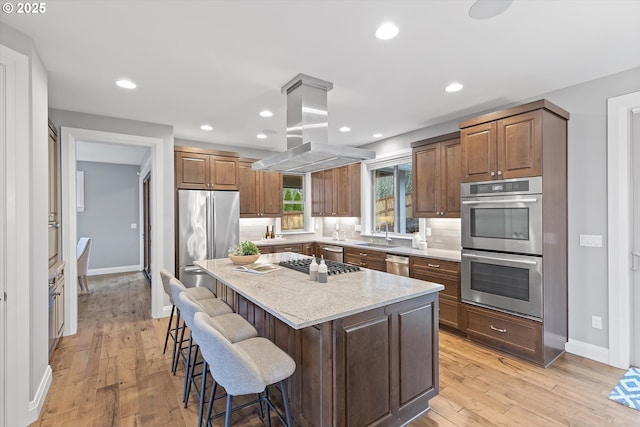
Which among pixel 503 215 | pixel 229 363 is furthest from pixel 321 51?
pixel 503 215

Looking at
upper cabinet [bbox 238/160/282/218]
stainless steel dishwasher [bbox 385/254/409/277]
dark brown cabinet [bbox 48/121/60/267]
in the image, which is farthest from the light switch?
dark brown cabinet [bbox 48/121/60/267]

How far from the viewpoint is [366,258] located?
4840 mm

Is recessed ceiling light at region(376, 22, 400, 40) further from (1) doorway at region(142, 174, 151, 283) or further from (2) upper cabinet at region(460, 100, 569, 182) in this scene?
(1) doorway at region(142, 174, 151, 283)

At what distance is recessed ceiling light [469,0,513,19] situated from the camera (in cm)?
186

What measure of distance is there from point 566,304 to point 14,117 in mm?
4973

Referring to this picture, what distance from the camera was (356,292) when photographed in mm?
2098

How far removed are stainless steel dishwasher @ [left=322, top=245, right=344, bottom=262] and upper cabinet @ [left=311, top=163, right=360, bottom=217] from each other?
71 cm

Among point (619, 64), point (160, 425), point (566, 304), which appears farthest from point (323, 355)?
point (619, 64)

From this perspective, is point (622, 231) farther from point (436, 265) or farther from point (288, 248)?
point (288, 248)

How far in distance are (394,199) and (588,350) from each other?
10.1 ft

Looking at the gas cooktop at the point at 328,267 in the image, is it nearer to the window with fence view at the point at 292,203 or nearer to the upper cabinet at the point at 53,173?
the upper cabinet at the point at 53,173

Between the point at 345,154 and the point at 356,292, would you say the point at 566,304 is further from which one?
the point at 345,154

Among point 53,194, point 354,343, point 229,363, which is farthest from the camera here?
point 53,194

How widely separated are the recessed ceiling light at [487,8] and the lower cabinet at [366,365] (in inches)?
74.6
